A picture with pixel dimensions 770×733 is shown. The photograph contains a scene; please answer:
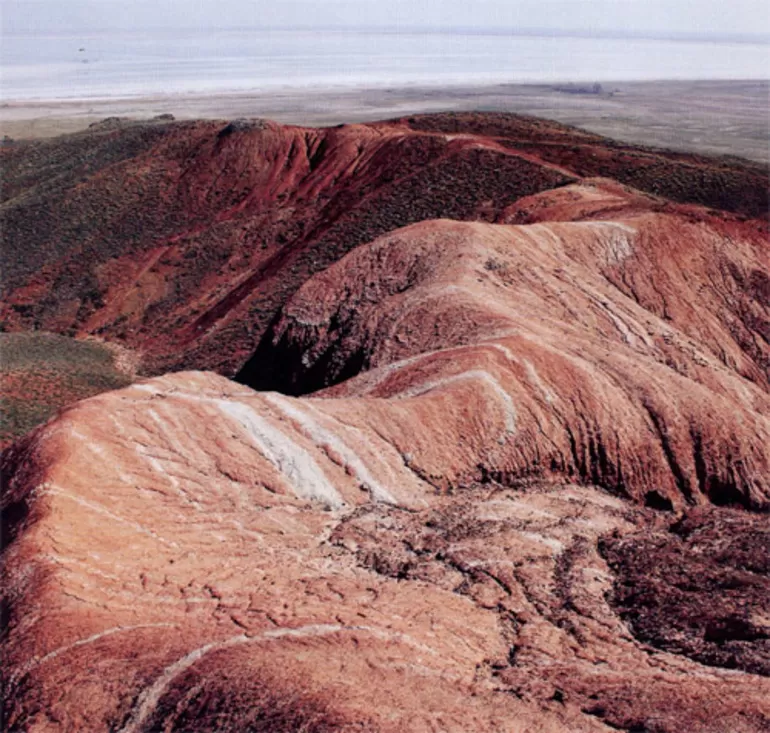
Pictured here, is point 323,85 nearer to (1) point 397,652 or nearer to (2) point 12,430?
(2) point 12,430

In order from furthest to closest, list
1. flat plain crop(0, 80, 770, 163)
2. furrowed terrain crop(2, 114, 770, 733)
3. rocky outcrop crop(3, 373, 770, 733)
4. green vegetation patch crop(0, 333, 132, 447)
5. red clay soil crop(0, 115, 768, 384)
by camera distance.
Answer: flat plain crop(0, 80, 770, 163) < red clay soil crop(0, 115, 768, 384) < green vegetation patch crop(0, 333, 132, 447) < furrowed terrain crop(2, 114, 770, 733) < rocky outcrop crop(3, 373, 770, 733)

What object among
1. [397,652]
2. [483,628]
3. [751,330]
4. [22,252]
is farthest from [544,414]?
[22,252]

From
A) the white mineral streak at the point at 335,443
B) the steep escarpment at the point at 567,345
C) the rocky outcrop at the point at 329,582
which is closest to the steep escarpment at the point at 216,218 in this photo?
the steep escarpment at the point at 567,345

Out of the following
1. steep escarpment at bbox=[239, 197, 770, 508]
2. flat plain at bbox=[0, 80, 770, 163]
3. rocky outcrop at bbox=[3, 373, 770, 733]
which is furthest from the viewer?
flat plain at bbox=[0, 80, 770, 163]

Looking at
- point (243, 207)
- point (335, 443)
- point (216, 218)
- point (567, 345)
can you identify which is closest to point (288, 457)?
point (335, 443)

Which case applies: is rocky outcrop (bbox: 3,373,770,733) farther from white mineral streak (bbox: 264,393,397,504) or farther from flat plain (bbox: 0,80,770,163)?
flat plain (bbox: 0,80,770,163)

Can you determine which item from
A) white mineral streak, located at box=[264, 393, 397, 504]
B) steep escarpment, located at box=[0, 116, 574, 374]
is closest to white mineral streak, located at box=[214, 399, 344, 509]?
white mineral streak, located at box=[264, 393, 397, 504]

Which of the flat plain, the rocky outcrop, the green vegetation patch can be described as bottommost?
the green vegetation patch

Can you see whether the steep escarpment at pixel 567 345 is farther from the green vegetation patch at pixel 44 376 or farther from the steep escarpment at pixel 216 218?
the steep escarpment at pixel 216 218

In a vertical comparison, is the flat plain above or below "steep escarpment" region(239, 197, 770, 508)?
above
